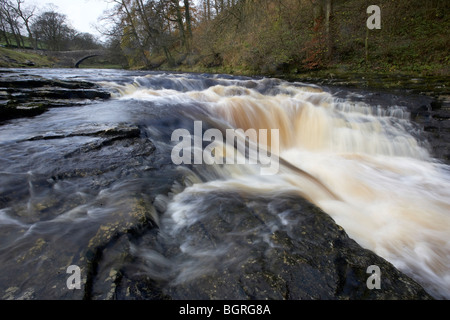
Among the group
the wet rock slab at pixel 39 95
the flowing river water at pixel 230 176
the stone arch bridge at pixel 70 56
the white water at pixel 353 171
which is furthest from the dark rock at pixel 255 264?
the stone arch bridge at pixel 70 56

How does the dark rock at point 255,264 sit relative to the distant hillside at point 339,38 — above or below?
below

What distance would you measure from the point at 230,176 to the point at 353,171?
2.51 m

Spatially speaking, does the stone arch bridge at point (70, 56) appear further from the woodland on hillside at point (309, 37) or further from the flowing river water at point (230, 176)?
the flowing river water at point (230, 176)

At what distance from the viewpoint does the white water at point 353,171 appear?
260 cm

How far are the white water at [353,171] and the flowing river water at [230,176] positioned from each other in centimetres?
2

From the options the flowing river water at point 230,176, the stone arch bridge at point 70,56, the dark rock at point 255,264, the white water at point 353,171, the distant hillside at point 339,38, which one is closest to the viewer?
the dark rock at point 255,264

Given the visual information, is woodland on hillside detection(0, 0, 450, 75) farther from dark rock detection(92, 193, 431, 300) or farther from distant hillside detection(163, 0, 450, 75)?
dark rock detection(92, 193, 431, 300)

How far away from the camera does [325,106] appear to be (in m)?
6.95

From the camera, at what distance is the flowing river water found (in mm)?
2180

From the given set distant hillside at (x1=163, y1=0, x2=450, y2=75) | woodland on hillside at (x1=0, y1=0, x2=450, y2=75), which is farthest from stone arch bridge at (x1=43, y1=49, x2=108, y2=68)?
distant hillside at (x1=163, y1=0, x2=450, y2=75)

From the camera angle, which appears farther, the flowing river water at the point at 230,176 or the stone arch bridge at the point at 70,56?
the stone arch bridge at the point at 70,56

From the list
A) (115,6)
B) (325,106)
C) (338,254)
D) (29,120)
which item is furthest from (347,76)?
(115,6)

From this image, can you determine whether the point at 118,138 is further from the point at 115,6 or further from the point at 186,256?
the point at 115,6

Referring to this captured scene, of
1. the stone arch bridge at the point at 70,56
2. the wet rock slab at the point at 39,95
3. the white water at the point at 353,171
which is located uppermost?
the stone arch bridge at the point at 70,56
